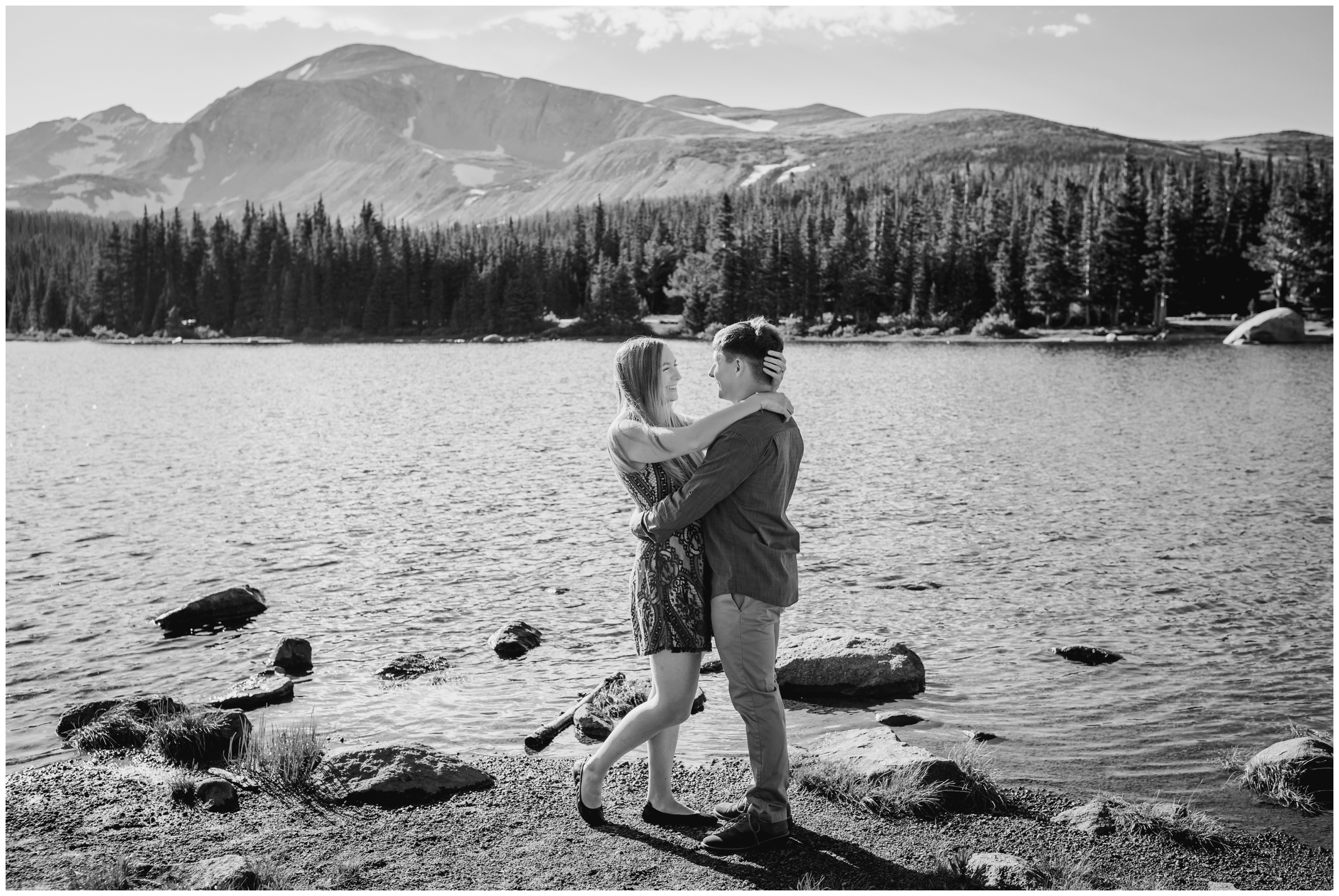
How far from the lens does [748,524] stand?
7500 mm

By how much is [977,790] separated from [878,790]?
2.90ft

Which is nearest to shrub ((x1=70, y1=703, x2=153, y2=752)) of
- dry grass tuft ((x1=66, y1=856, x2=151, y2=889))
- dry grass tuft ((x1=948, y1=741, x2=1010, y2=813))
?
dry grass tuft ((x1=66, y1=856, x2=151, y2=889))

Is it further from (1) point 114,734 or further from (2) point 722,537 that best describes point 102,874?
(2) point 722,537

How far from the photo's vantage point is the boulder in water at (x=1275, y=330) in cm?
9881

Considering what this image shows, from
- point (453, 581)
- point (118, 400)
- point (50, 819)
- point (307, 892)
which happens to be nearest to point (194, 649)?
point (453, 581)

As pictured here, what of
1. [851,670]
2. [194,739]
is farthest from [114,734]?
[851,670]

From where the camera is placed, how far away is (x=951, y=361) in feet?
293

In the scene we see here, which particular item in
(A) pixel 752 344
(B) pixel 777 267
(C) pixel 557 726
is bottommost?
(C) pixel 557 726

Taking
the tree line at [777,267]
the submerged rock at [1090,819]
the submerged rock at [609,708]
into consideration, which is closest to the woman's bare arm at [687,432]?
the submerged rock at [1090,819]

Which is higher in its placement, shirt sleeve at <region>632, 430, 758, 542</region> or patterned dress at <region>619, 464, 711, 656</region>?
shirt sleeve at <region>632, 430, 758, 542</region>

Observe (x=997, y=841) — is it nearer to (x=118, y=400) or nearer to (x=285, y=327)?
(x=118, y=400)

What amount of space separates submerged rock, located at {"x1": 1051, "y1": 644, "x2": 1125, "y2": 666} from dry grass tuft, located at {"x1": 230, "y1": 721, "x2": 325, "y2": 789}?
9964mm

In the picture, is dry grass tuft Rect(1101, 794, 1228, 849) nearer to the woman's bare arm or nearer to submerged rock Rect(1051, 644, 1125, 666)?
the woman's bare arm

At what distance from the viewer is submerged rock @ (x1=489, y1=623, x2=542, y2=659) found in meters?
15.6
